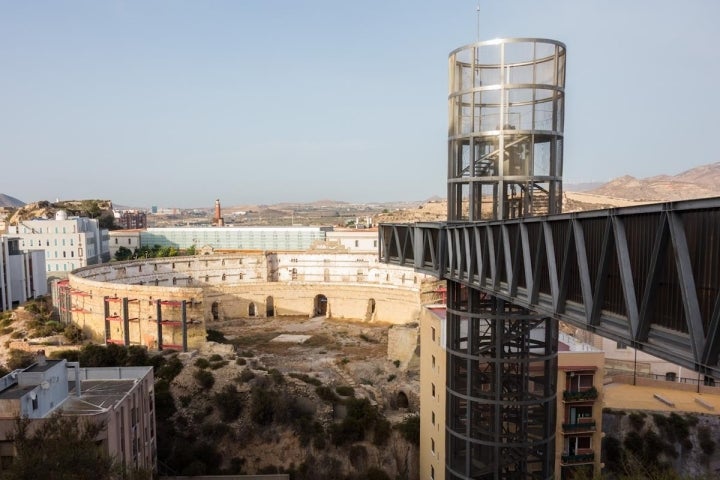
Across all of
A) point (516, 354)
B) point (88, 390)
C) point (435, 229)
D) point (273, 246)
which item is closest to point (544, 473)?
point (516, 354)

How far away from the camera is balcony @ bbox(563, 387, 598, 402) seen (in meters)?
20.2

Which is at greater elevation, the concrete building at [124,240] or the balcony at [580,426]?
the concrete building at [124,240]

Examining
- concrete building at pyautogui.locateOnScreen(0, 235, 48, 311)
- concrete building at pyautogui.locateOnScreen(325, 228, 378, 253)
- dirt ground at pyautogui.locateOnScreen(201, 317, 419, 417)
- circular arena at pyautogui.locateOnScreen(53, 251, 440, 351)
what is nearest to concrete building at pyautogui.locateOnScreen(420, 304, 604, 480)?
dirt ground at pyautogui.locateOnScreen(201, 317, 419, 417)

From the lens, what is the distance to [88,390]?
764 inches

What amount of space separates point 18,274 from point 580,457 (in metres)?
53.2

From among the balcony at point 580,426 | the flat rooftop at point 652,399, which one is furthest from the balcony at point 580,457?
the flat rooftop at point 652,399

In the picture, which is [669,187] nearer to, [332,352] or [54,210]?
[332,352]

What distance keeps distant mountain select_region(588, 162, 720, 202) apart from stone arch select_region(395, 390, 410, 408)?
5723 centimetres

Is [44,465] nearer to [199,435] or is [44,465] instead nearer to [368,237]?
[199,435]

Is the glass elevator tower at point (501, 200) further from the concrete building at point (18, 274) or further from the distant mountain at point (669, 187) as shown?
the distant mountain at point (669, 187)

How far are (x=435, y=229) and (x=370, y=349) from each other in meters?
28.5

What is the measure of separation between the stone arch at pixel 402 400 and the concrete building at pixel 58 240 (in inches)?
2033

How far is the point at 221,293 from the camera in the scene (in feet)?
173

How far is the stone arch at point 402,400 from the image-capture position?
2962 centimetres
